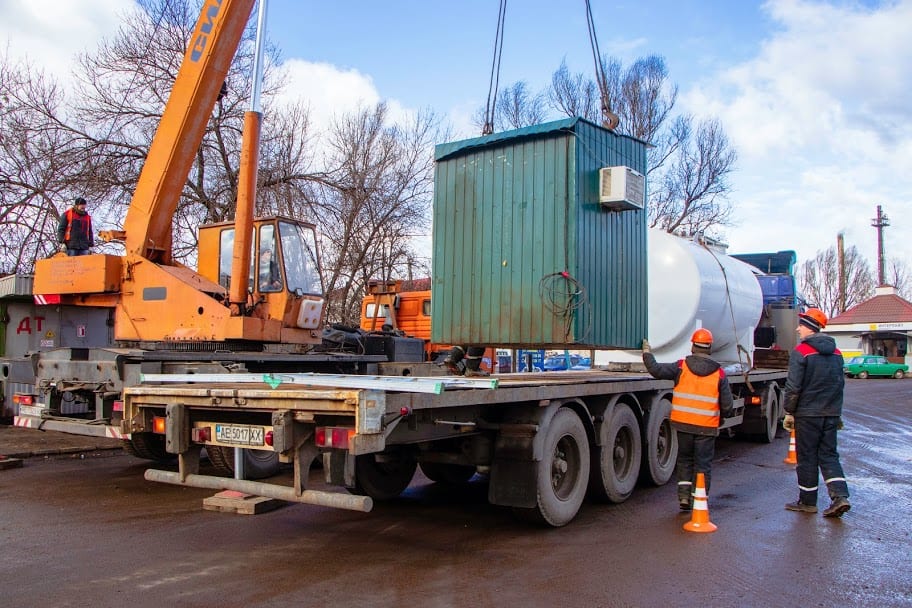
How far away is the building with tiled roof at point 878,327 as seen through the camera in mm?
46125

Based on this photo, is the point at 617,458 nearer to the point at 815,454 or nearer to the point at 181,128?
Answer: the point at 815,454

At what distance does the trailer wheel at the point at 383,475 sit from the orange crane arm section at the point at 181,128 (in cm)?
412

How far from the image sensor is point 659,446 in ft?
28.0

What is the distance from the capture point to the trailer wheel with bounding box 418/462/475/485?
306 inches

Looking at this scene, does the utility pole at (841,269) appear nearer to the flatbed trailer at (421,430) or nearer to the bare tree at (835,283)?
the bare tree at (835,283)

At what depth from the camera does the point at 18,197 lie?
17.3 m

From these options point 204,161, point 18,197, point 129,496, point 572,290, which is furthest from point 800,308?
point 18,197

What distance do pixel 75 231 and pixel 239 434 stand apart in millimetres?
5382

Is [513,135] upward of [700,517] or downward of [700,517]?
upward

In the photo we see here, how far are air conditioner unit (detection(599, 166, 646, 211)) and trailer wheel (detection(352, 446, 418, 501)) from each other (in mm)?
3471

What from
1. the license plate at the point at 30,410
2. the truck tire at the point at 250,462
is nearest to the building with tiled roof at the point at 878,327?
the truck tire at the point at 250,462

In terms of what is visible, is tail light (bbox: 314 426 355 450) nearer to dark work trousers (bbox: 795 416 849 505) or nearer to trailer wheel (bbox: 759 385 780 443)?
dark work trousers (bbox: 795 416 849 505)

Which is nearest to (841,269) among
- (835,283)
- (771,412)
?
(835,283)

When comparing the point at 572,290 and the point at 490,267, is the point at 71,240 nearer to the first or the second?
the point at 490,267
